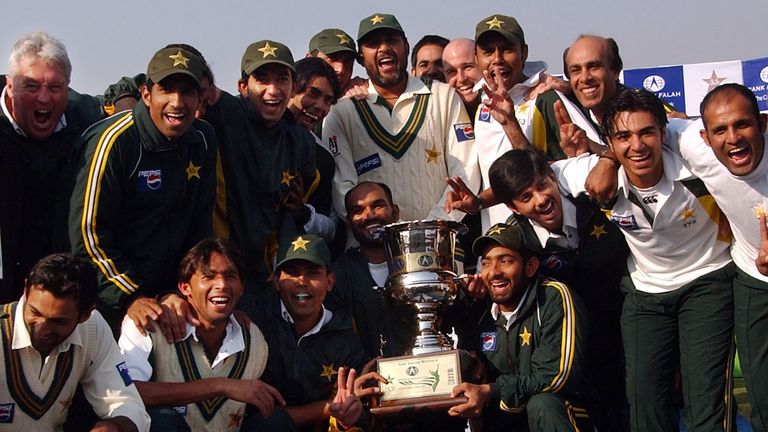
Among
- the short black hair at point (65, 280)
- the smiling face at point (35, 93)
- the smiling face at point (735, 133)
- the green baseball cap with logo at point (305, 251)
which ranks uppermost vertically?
the smiling face at point (35, 93)

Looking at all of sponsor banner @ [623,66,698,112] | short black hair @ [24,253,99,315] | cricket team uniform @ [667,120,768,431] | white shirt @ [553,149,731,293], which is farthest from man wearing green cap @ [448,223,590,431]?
sponsor banner @ [623,66,698,112]

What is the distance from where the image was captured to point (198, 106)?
6336 mm

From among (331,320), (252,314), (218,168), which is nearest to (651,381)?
(331,320)

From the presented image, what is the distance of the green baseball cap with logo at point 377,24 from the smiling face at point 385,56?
0.08ft

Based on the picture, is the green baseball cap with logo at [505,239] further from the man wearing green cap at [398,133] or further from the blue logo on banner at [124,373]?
the blue logo on banner at [124,373]

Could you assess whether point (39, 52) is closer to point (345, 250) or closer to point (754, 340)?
point (345, 250)

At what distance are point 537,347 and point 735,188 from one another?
145cm

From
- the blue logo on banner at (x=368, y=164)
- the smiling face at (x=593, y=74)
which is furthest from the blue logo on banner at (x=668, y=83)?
the blue logo on banner at (x=368, y=164)

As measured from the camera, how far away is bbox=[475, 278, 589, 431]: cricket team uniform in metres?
6.16

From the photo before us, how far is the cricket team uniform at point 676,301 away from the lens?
6.13m

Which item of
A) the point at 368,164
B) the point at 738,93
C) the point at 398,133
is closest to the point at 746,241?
the point at 738,93

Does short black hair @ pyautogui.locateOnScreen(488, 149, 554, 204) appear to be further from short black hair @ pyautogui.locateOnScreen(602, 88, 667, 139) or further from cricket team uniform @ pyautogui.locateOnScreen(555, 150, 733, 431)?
short black hair @ pyautogui.locateOnScreen(602, 88, 667, 139)

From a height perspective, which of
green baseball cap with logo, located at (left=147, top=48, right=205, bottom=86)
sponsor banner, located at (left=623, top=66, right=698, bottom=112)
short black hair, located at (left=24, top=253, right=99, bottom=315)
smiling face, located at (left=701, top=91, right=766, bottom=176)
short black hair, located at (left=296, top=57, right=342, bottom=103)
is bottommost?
short black hair, located at (left=24, top=253, right=99, bottom=315)

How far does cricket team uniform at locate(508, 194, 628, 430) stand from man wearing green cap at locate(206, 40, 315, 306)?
149 centimetres
